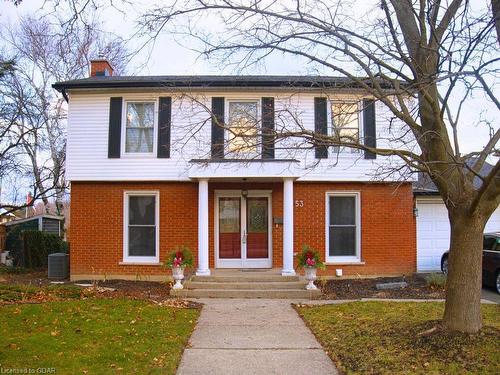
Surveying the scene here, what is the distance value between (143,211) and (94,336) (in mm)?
7668

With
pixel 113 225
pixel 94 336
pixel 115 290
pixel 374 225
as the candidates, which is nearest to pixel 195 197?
pixel 113 225

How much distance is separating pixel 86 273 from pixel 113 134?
4195mm

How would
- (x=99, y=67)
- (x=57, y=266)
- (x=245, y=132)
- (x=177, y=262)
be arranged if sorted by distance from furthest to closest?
1. (x=99, y=67)
2. (x=57, y=266)
3. (x=177, y=262)
4. (x=245, y=132)

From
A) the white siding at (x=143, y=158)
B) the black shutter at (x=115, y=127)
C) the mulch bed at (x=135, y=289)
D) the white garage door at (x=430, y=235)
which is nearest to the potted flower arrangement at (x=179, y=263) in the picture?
the mulch bed at (x=135, y=289)

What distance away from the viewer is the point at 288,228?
12984mm

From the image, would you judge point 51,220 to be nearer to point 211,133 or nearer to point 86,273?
point 86,273

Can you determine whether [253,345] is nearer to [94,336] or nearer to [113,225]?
[94,336]

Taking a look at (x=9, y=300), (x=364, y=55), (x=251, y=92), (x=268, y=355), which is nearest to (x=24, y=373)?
(x=268, y=355)

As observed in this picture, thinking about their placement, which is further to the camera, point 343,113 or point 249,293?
point 249,293

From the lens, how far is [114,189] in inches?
559

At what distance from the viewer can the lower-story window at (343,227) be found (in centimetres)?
1428

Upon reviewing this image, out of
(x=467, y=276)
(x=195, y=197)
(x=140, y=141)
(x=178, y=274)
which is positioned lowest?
(x=178, y=274)

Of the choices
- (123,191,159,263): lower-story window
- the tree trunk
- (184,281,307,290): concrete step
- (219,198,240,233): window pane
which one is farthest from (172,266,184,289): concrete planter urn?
the tree trunk

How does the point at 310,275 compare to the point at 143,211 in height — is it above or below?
below
